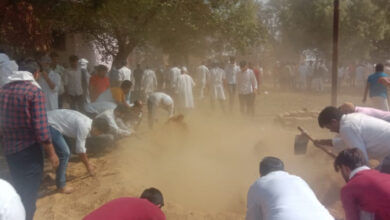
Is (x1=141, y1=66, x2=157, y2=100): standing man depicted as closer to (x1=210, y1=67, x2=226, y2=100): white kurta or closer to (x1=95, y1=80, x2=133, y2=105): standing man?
(x1=210, y1=67, x2=226, y2=100): white kurta

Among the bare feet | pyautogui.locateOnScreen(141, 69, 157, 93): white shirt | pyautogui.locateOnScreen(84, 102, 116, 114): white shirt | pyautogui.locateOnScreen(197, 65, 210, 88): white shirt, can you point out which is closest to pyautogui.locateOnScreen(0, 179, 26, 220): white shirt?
the bare feet

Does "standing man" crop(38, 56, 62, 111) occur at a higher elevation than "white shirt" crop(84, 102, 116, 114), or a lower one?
higher

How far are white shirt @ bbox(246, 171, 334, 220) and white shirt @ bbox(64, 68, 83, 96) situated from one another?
6.84m

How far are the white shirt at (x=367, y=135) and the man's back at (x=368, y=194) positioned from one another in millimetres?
950

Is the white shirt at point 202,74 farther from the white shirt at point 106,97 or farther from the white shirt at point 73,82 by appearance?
the white shirt at point 106,97

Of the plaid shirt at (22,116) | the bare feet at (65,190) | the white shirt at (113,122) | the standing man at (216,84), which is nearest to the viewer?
the plaid shirt at (22,116)

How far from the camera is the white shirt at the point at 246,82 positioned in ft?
36.0

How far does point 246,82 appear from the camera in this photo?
36.0ft

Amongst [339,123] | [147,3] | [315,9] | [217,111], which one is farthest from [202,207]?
[315,9]

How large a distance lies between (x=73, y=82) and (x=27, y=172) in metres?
5.25

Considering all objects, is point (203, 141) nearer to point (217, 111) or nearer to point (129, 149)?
point (129, 149)

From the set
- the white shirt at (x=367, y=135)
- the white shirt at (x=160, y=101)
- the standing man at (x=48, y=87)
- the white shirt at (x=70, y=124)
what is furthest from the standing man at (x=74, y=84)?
the white shirt at (x=367, y=135)

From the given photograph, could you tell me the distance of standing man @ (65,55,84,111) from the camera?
28.8 ft

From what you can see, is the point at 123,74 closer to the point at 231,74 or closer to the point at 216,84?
the point at 216,84
